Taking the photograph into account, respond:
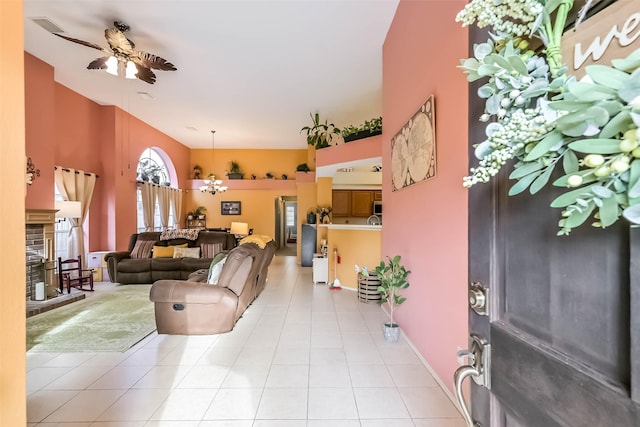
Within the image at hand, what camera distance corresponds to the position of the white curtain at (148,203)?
24.1 feet

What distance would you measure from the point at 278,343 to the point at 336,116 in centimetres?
531

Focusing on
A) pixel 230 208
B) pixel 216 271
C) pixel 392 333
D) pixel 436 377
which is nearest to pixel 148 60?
pixel 216 271

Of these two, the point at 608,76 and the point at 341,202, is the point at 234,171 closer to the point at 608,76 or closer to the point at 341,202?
the point at 341,202

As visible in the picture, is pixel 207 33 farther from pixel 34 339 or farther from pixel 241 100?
pixel 34 339

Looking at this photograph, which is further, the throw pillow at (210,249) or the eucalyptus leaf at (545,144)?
the throw pillow at (210,249)

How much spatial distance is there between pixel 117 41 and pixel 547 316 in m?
4.60

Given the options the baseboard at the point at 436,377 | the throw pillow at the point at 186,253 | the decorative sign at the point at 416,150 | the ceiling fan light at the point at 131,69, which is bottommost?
the baseboard at the point at 436,377

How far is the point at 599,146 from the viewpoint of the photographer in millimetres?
452

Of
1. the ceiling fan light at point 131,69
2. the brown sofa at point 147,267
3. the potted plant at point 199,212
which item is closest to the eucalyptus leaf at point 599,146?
the ceiling fan light at point 131,69

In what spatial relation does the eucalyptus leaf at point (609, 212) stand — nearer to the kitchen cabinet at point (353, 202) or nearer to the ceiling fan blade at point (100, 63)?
the ceiling fan blade at point (100, 63)

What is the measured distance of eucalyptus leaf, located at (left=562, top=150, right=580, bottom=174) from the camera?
0.52 meters

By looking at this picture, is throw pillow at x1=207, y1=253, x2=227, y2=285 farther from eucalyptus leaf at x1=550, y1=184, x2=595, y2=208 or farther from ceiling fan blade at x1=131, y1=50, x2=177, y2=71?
eucalyptus leaf at x1=550, y1=184, x2=595, y2=208

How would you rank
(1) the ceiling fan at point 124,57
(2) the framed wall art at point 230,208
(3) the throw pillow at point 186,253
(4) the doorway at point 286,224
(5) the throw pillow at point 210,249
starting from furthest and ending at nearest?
(4) the doorway at point 286,224
(2) the framed wall art at point 230,208
(5) the throw pillow at point 210,249
(3) the throw pillow at point 186,253
(1) the ceiling fan at point 124,57

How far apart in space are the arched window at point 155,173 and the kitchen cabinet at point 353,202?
16.6 feet
